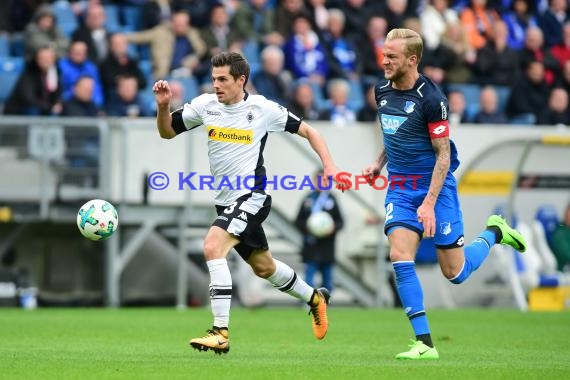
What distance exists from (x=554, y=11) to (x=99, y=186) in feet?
33.9

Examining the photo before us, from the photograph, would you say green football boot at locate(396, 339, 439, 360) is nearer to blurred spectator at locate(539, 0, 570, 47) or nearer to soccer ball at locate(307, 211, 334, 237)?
soccer ball at locate(307, 211, 334, 237)

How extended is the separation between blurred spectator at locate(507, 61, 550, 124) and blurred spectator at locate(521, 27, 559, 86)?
63 centimetres

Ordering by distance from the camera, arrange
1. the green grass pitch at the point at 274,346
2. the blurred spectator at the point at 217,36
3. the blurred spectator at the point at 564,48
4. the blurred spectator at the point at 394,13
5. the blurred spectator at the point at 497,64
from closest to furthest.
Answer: the green grass pitch at the point at 274,346
the blurred spectator at the point at 217,36
the blurred spectator at the point at 394,13
the blurred spectator at the point at 497,64
the blurred spectator at the point at 564,48

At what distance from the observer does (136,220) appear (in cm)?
1922

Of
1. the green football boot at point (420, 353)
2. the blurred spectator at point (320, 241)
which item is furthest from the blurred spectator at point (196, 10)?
the green football boot at point (420, 353)

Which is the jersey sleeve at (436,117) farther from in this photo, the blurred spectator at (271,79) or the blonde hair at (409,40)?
the blurred spectator at (271,79)

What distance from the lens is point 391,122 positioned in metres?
9.69

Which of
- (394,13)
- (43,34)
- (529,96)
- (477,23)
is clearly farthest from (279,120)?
(477,23)

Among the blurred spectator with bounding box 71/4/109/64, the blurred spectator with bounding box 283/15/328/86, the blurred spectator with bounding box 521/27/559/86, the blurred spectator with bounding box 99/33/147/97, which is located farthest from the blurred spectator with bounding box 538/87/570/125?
the blurred spectator with bounding box 71/4/109/64

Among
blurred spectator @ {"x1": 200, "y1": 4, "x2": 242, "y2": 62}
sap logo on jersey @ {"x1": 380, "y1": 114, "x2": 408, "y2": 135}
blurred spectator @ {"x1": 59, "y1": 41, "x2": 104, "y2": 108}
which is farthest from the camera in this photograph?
blurred spectator @ {"x1": 200, "y1": 4, "x2": 242, "y2": 62}

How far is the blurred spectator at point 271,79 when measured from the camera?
19578 millimetres

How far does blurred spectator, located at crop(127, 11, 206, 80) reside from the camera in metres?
19.7

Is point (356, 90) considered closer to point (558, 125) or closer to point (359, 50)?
point (359, 50)

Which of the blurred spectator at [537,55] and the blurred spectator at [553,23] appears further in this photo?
the blurred spectator at [553,23]
